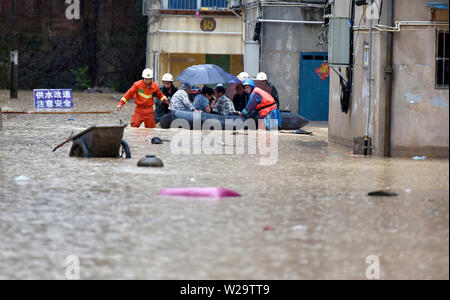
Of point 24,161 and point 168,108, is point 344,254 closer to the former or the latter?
point 24,161

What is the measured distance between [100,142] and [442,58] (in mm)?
6162

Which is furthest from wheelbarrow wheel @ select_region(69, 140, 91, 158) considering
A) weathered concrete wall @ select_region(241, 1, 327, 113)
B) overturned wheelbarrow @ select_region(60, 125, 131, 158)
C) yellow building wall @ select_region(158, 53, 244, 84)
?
yellow building wall @ select_region(158, 53, 244, 84)

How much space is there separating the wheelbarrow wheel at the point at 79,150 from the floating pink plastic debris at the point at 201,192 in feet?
14.8

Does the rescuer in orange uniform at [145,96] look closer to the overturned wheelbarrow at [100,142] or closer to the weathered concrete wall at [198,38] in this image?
the overturned wheelbarrow at [100,142]

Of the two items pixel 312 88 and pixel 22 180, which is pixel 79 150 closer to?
pixel 22 180

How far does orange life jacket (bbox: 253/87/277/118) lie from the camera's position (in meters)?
24.1

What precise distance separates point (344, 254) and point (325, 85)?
22342mm

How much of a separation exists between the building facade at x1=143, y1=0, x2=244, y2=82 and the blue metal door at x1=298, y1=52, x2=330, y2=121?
429 inches

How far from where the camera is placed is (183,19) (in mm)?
41844

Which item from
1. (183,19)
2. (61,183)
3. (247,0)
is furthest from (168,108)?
(183,19)

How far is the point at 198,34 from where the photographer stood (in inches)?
1640

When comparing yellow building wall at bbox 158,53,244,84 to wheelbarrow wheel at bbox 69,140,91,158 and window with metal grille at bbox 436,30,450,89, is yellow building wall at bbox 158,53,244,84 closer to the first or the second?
window with metal grille at bbox 436,30,450,89
